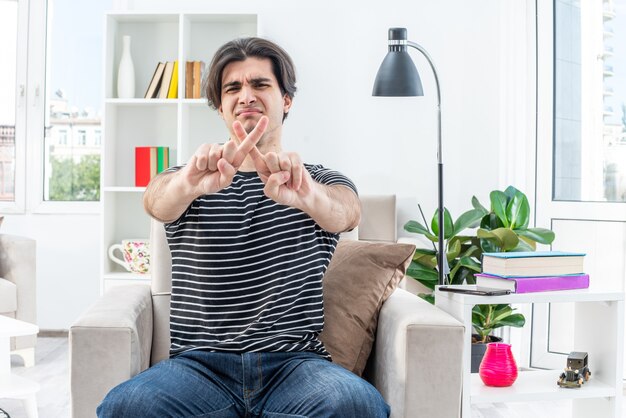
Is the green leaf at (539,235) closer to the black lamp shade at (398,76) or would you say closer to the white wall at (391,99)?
the white wall at (391,99)

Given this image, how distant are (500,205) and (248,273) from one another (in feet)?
5.93

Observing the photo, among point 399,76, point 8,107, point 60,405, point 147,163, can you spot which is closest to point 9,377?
point 60,405

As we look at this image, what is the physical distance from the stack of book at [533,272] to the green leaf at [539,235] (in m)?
1.02

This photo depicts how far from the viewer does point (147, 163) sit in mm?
3883

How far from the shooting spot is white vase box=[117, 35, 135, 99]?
3877 millimetres

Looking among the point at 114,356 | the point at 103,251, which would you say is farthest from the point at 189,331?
the point at 103,251

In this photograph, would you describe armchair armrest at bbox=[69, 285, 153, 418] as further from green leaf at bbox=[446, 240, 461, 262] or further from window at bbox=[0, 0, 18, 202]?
window at bbox=[0, 0, 18, 202]

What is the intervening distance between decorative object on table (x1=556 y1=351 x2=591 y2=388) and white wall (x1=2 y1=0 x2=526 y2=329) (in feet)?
5.42

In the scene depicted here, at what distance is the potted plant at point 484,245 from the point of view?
10.5 ft

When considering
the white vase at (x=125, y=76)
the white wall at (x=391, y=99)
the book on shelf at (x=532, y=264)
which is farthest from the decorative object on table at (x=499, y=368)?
the white vase at (x=125, y=76)

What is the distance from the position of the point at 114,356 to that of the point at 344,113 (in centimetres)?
243

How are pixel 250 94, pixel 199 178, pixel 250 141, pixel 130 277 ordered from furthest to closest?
pixel 130 277
pixel 250 94
pixel 199 178
pixel 250 141

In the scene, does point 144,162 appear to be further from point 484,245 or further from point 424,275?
point 484,245

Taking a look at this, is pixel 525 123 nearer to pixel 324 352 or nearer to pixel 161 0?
pixel 161 0
